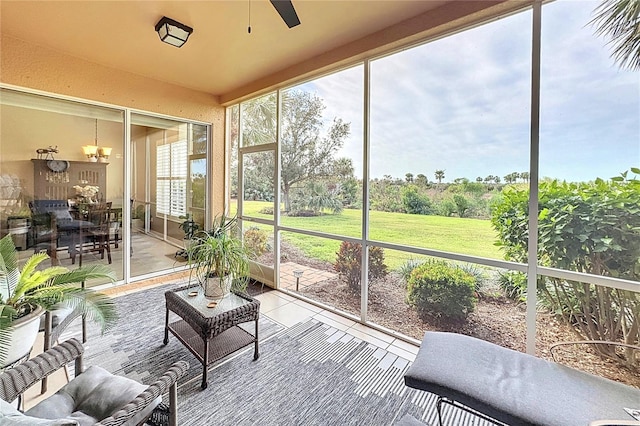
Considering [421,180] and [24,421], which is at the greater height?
[421,180]

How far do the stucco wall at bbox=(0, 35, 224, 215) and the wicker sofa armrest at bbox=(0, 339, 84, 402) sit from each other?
11.3 feet

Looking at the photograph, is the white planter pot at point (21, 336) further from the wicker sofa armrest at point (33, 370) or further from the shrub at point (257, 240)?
the shrub at point (257, 240)

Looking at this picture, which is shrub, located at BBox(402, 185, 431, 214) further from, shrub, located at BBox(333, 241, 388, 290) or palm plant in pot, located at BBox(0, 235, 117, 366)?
palm plant in pot, located at BBox(0, 235, 117, 366)

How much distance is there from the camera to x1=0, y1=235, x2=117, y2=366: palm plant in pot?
1.24m

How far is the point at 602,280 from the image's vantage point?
1.80 meters

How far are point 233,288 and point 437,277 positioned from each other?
1963mm

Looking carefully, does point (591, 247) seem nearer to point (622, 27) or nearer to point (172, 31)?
point (622, 27)

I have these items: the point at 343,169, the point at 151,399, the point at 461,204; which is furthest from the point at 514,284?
the point at 151,399

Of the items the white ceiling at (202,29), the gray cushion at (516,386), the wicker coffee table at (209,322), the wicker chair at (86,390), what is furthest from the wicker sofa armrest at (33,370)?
the white ceiling at (202,29)

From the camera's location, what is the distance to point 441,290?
257cm

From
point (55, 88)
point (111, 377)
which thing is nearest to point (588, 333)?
point (111, 377)

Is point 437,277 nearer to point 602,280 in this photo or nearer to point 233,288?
point 602,280

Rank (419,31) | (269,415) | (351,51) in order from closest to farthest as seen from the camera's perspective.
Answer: (269,415)
(419,31)
(351,51)

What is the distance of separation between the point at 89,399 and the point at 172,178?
380 centimetres
